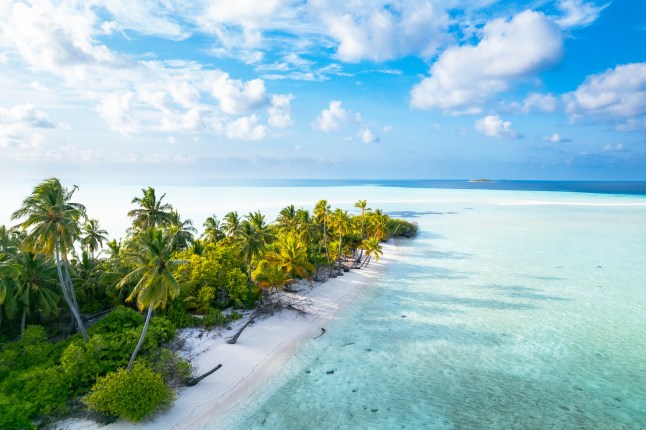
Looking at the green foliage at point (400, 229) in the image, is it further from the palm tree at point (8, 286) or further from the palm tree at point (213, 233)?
the palm tree at point (8, 286)

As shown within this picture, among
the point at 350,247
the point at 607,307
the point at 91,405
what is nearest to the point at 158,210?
the point at 91,405

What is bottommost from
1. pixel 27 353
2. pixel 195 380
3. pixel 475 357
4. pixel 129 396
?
pixel 195 380

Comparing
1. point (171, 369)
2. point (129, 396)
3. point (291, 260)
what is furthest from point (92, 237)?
point (129, 396)

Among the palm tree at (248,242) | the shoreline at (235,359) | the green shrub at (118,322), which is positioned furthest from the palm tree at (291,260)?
the green shrub at (118,322)

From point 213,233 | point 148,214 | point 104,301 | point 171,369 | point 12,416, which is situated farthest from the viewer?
point 213,233

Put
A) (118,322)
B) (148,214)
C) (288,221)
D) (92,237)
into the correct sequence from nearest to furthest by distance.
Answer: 1. (118,322)
2. (148,214)
3. (92,237)
4. (288,221)

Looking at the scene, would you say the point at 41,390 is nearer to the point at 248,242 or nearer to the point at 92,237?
the point at 248,242
